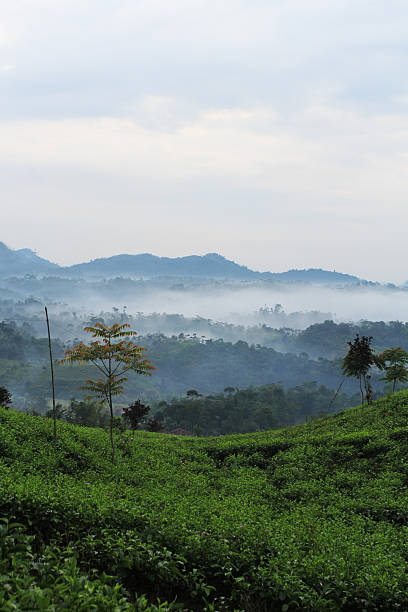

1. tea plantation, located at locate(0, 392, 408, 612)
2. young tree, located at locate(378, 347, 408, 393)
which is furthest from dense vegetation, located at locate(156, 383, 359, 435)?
tea plantation, located at locate(0, 392, 408, 612)

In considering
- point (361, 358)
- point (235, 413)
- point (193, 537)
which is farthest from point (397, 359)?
point (235, 413)

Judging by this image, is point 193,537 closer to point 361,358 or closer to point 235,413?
point 361,358

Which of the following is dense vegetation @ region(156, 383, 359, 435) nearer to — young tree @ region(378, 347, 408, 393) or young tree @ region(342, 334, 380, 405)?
young tree @ region(378, 347, 408, 393)

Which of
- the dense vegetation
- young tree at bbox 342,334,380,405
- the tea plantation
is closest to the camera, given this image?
the tea plantation

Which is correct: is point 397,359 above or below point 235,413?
above

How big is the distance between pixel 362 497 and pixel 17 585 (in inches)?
305

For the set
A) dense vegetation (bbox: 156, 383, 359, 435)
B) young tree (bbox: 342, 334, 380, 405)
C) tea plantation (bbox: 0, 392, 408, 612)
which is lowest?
dense vegetation (bbox: 156, 383, 359, 435)

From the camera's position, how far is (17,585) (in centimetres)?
447

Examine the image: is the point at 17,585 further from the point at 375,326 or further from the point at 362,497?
the point at 375,326

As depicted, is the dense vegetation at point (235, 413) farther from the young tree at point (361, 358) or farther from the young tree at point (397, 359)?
the young tree at point (361, 358)

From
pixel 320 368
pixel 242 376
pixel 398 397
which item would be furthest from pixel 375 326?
pixel 398 397

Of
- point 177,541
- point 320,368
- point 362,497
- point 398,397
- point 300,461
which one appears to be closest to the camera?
point 177,541

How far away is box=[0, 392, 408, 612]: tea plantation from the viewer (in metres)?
5.36

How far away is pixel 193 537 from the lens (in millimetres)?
6395
